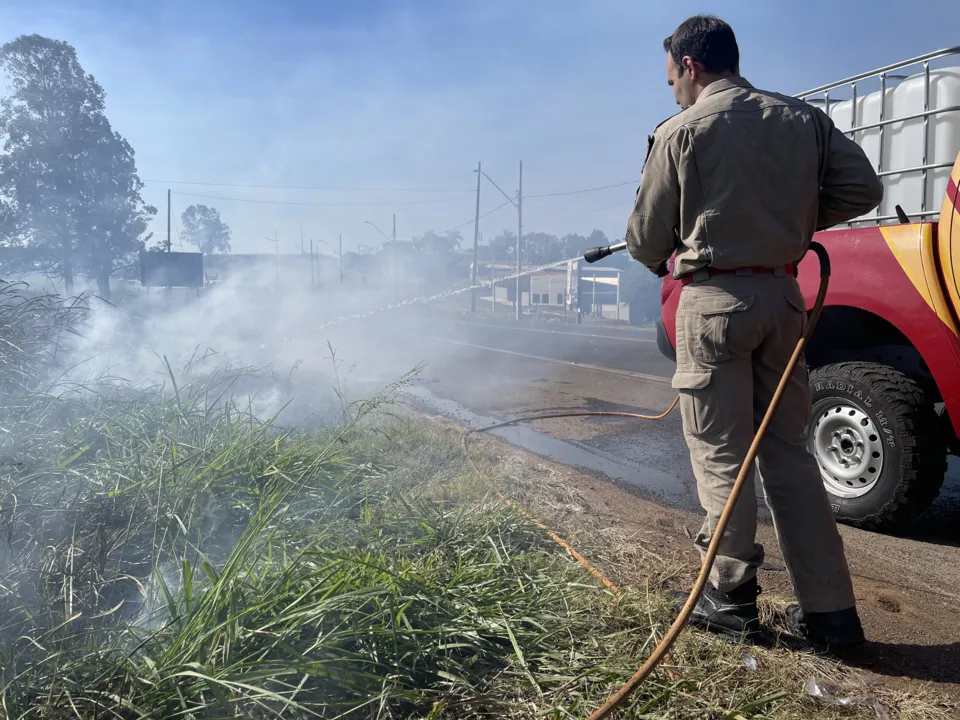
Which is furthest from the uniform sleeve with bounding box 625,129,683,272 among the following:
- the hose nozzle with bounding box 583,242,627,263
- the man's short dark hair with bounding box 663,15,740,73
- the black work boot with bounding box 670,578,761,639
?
the black work boot with bounding box 670,578,761,639

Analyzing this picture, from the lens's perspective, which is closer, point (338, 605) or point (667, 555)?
point (338, 605)

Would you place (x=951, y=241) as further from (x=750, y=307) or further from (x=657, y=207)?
(x=657, y=207)

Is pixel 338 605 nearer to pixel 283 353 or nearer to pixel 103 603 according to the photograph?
pixel 103 603

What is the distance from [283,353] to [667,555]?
9.36 m

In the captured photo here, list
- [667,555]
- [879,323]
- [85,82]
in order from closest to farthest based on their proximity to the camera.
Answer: [667,555] < [879,323] < [85,82]

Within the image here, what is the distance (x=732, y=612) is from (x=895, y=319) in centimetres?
188

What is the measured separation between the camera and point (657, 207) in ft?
8.09

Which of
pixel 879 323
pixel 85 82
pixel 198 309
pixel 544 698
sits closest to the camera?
pixel 544 698

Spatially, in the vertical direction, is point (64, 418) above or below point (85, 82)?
below

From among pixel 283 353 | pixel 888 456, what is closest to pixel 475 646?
pixel 888 456

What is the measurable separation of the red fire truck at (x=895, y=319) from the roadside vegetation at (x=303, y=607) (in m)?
1.46

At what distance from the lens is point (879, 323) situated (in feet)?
12.1

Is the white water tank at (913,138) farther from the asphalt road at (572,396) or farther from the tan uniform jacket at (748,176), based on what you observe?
the asphalt road at (572,396)

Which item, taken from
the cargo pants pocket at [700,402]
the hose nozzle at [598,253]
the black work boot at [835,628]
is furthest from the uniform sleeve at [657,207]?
the black work boot at [835,628]
